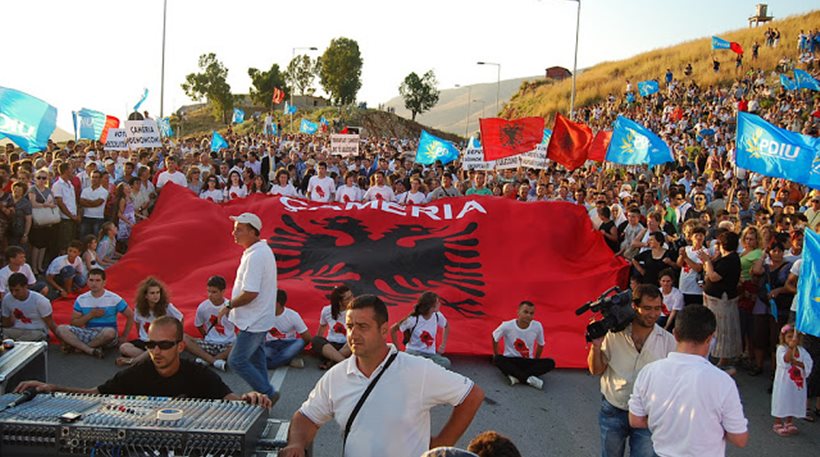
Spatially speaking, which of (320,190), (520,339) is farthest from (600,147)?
(520,339)

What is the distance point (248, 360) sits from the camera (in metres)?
6.01

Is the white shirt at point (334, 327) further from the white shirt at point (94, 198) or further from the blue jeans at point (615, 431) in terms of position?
the white shirt at point (94, 198)

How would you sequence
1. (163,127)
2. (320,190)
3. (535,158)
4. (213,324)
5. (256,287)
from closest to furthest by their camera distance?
(256,287), (213,324), (320,190), (535,158), (163,127)

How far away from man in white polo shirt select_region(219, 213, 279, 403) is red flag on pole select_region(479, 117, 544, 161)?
9253 millimetres

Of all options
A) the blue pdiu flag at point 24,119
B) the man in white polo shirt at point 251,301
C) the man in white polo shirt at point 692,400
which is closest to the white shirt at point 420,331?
the man in white polo shirt at point 251,301

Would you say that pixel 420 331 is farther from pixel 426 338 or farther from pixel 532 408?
pixel 532 408

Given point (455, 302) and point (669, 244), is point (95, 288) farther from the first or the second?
point (669, 244)

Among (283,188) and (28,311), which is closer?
(28,311)

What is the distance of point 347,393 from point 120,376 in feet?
4.70

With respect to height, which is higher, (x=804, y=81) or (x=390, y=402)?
(x=804, y=81)

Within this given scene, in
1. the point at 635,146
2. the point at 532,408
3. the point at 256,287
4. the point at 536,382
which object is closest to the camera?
the point at 256,287

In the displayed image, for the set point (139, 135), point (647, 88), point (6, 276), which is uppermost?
point (647, 88)

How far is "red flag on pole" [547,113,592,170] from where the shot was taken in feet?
46.9

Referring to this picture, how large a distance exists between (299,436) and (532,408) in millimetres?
4261
